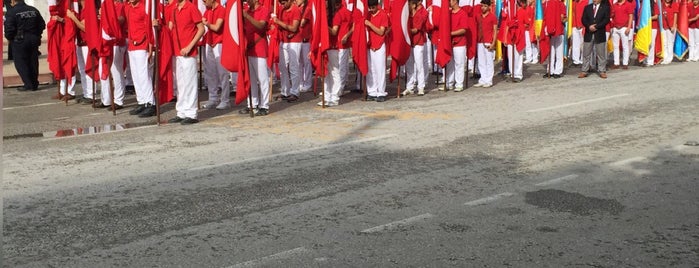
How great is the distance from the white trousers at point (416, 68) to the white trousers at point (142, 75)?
4993 millimetres

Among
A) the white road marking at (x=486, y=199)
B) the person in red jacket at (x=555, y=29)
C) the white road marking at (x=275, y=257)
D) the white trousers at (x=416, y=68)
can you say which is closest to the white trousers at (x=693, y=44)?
the person in red jacket at (x=555, y=29)

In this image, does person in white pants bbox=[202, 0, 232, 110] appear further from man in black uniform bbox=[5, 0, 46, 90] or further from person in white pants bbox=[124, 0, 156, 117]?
man in black uniform bbox=[5, 0, 46, 90]

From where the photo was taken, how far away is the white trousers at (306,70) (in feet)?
53.5

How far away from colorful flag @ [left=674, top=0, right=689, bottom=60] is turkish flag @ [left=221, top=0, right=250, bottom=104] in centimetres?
1511

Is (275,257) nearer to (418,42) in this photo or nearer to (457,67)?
(418,42)

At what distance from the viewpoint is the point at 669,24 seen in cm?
2317

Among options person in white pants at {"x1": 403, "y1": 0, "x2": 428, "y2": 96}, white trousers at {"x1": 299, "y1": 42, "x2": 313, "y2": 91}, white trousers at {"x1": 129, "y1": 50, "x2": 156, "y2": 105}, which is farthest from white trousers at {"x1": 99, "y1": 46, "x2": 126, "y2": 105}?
person in white pants at {"x1": 403, "y1": 0, "x2": 428, "y2": 96}

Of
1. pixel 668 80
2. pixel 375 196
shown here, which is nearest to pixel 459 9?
pixel 668 80

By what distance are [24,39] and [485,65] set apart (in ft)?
31.5

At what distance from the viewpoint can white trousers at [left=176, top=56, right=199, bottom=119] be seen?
39.6 ft

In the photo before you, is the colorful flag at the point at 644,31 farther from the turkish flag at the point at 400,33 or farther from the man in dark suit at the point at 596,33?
the turkish flag at the point at 400,33

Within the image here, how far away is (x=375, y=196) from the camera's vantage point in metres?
7.17

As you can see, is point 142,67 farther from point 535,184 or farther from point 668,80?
point 668,80

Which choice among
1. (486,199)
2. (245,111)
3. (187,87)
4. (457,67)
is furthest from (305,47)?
(486,199)
